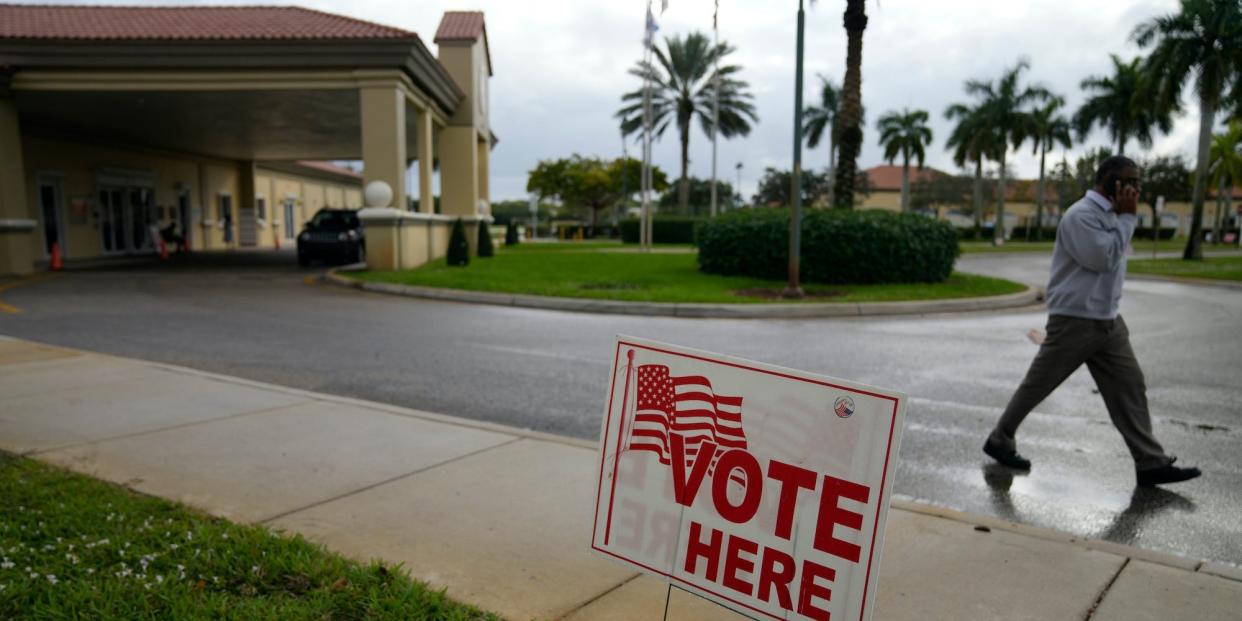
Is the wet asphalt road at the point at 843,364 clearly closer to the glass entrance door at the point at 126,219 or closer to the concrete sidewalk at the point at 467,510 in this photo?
the concrete sidewalk at the point at 467,510

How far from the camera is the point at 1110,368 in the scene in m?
4.70

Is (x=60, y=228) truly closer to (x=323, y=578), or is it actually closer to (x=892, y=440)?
(x=323, y=578)

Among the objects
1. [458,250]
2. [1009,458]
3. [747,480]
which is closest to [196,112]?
[458,250]

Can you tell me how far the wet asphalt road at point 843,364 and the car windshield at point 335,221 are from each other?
789 cm

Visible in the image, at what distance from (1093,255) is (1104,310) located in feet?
1.06

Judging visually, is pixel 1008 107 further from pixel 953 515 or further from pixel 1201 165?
pixel 953 515

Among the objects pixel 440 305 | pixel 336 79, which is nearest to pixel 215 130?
pixel 336 79

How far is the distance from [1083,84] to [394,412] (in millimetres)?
54435

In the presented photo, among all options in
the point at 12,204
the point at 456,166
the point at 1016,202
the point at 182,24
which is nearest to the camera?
the point at 12,204

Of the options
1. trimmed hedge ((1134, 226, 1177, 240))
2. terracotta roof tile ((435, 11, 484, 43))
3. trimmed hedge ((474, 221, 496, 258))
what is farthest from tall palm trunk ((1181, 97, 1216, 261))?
trimmed hedge ((1134, 226, 1177, 240))

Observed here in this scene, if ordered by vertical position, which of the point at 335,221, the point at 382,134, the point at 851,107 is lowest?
the point at 335,221

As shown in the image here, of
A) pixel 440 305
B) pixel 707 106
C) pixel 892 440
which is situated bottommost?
pixel 440 305

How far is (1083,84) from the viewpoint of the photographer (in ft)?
163

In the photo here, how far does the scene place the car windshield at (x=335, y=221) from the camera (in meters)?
24.1
